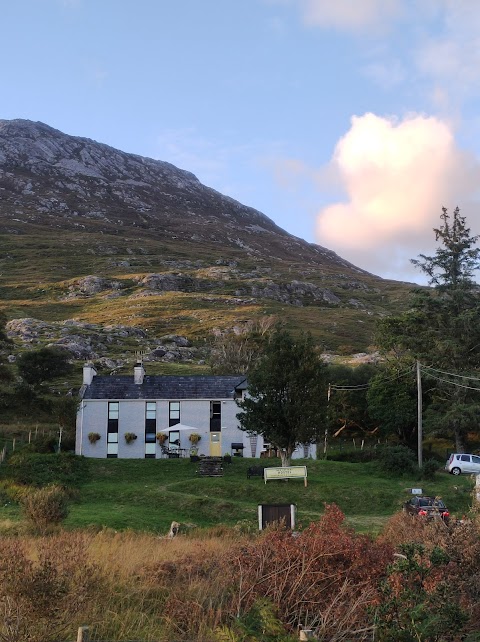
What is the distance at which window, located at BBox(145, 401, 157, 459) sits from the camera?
45.8 meters

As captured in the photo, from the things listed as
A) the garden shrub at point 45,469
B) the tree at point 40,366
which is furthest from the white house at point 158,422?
the tree at point 40,366

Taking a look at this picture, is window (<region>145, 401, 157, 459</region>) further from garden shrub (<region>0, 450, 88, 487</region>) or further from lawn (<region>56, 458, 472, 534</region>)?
garden shrub (<region>0, 450, 88, 487</region>)

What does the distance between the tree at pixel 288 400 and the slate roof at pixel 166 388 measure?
867 centimetres

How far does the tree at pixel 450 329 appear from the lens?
1892 inches

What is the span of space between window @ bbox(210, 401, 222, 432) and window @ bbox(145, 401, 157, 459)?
4052 millimetres

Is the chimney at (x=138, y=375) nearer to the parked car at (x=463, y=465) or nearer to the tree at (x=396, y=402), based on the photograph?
the tree at (x=396, y=402)

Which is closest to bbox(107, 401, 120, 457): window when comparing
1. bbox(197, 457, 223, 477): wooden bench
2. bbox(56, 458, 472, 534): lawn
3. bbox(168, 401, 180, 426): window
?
bbox(168, 401, 180, 426): window

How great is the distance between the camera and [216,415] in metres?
46.6

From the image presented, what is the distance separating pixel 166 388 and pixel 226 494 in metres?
17.3

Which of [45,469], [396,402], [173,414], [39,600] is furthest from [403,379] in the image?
[39,600]

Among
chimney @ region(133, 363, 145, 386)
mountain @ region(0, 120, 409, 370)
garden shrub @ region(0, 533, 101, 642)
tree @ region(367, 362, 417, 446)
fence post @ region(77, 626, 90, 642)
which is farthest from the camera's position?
mountain @ region(0, 120, 409, 370)

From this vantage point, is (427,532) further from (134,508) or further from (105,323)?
(105,323)

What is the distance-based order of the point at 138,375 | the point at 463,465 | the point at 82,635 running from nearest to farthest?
1. the point at 82,635
2. the point at 463,465
3. the point at 138,375

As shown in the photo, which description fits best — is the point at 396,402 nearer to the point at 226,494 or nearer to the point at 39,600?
the point at 226,494
